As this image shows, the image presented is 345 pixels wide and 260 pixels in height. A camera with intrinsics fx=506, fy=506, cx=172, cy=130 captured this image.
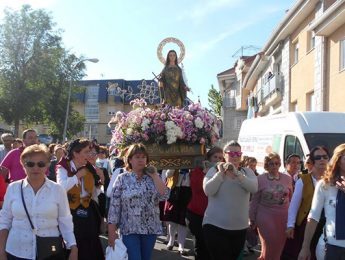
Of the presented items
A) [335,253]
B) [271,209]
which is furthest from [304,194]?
[335,253]

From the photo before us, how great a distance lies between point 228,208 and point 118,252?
55.6 inches

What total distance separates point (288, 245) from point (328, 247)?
6.01ft

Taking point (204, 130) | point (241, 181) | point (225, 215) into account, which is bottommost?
point (225, 215)

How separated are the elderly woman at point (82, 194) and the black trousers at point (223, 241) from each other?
125 centimetres

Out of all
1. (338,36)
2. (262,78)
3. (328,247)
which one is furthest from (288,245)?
(262,78)

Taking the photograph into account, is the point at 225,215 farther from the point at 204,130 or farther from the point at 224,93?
the point at 224,93

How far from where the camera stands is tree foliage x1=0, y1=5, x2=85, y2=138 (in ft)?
131

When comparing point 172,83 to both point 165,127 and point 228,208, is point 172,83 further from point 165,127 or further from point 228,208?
point 228,208

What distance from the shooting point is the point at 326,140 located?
10312mm

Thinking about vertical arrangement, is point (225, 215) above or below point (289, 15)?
below

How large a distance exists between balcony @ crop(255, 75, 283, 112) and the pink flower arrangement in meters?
19.2

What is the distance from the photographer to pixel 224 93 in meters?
50.4

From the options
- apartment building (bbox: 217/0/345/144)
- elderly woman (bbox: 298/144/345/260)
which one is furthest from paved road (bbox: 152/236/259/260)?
apartment building (bbox: 217/0/345/144)

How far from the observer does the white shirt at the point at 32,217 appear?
4164mm
